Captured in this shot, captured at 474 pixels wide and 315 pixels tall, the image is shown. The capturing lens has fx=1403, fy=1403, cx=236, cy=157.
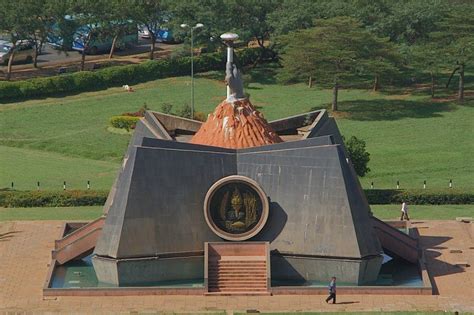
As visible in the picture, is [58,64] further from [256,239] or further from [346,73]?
[256,239]

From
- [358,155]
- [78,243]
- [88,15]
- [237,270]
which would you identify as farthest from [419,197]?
[88,15]

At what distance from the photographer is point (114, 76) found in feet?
343

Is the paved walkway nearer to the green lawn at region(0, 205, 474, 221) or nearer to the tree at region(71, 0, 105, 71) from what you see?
the green lawn at region(0, 205, 474, 221)

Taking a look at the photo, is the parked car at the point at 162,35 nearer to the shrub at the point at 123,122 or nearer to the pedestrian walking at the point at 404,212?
the shrub at the point at 123,122

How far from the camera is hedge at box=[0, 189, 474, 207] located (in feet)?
239

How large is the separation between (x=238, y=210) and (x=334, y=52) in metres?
42.2

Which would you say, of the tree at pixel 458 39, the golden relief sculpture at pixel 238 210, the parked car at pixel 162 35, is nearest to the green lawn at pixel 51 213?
the golden relief sculpture at pixel 238 210

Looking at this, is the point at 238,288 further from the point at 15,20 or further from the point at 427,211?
the point at 15,20

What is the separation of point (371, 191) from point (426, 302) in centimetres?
1820

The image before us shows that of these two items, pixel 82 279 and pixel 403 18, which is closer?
pixel 82 279

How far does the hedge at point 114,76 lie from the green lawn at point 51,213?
93.8ft

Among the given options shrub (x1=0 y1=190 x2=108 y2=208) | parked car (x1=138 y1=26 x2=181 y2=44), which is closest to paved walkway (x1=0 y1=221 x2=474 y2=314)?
shrub (x1=0 y1=190 x2=108 y2=208)

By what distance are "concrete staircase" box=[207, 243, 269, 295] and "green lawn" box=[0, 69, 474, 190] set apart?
68.6 feet

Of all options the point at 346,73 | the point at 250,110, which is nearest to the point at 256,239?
the point at 250,110
